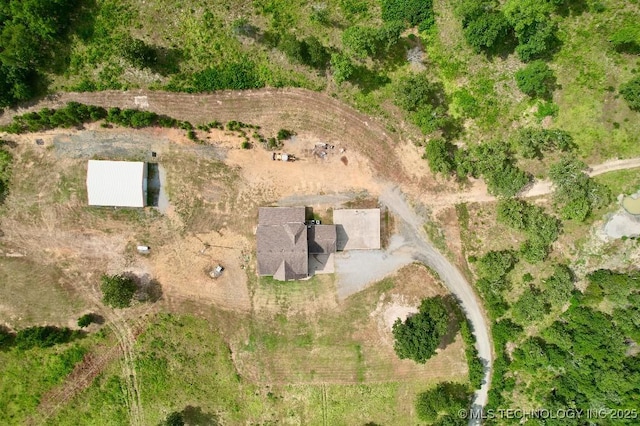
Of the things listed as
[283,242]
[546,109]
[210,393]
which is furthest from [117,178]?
[546,109]

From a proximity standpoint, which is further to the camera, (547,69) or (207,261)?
(207,261)

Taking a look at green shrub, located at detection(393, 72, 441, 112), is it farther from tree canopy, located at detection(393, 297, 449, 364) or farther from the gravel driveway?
tree canopy, located at detection(393, 297, 449, 364)

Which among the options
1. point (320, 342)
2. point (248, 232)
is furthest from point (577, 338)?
point (248, 232)

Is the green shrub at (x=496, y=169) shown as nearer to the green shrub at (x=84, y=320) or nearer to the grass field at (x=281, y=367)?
the grass field at (x=281, y=367)

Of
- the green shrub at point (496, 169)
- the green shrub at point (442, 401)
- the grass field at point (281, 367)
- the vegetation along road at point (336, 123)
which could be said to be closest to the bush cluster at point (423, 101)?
the vegetation along road at point (336, 123)

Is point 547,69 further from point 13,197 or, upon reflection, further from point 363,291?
point 13,197

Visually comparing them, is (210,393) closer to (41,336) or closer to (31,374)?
(41,336)

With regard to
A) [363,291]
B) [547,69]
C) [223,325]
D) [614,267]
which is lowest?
[223,325]
